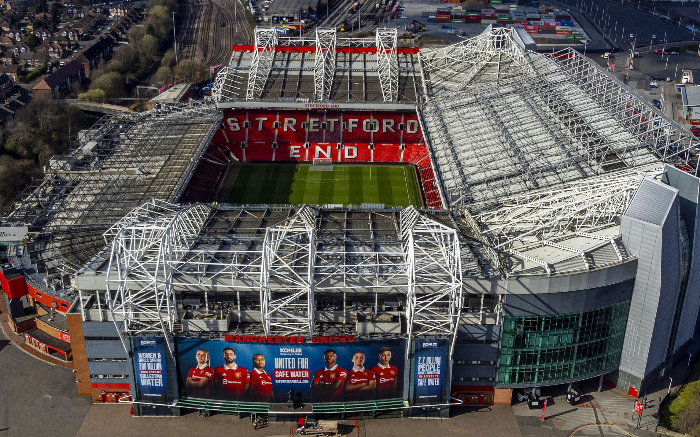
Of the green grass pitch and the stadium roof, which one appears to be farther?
the green grass pitch

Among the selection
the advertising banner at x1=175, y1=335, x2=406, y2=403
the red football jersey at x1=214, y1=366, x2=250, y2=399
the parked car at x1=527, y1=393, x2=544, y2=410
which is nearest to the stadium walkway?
the advertising banner at x1=175, y1=335, x2=406, y2=403

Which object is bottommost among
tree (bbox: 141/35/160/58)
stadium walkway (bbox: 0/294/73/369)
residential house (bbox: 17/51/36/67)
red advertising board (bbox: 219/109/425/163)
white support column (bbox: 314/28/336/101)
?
stadium walkway (bbox: 0/294/73/369)

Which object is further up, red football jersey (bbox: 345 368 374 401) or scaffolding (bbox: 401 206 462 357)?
scaffolding (bbox: 401 206 462 357)

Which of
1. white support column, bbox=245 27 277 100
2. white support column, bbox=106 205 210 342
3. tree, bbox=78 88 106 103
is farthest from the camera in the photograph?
tree, bbox=78 88 106 103

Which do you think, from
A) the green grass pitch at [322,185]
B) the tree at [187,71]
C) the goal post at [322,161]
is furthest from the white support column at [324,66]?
the tree at [187,71]

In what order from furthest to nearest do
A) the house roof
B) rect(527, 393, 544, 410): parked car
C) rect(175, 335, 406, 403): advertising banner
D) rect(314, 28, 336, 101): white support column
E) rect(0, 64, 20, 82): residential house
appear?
rect(0, 64, 20, 82): residential house, the house roof, rect(314, 28, 336, 101): white support column, rect(527, 393, 544, 410): parked car, rect(175, 335, 406, 403): advertising banner

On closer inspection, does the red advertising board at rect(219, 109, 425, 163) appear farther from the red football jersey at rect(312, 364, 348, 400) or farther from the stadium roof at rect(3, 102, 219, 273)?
the red football jersey at rect(312, 364, 348, 400)
